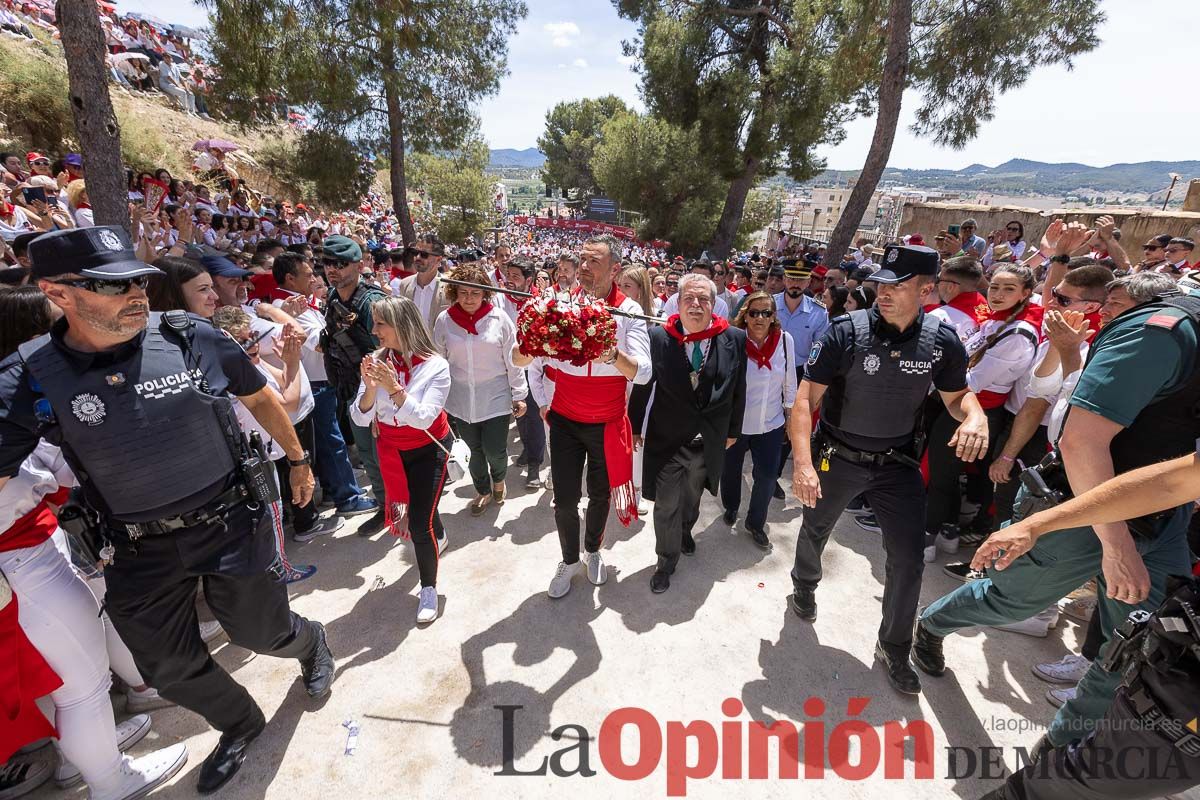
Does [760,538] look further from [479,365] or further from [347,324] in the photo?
[347,324]

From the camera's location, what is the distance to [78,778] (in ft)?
8.06

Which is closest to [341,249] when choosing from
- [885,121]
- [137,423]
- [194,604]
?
[137,423]

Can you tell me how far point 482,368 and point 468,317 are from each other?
1.45 feet

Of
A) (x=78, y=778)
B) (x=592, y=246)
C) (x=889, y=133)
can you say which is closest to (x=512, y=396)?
(x=592, y=246)

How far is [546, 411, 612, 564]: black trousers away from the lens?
11.4 feet

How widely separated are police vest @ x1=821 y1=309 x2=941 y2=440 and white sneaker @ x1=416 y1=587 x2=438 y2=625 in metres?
2.89

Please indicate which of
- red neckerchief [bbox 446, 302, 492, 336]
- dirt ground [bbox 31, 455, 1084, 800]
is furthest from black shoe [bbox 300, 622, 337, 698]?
red neckerchief [bbox 446, 302, 492, 336]

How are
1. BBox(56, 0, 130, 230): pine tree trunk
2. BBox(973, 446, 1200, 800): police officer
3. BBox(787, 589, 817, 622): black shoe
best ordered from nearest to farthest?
BBox(973, 446, 1200, 800): police officer < BBox(787, 589, 817, 622): black shoe < BBox(56, 0, 130, 230): pine tree trunk

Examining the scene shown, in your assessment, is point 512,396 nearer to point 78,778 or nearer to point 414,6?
point 78,778

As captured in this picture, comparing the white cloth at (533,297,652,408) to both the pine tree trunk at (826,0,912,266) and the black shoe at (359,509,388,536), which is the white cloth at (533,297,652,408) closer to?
the black shoe at (359,509,388,536)

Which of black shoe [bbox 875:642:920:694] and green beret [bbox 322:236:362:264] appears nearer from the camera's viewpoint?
black shoe [bbox 875:642:920:694]

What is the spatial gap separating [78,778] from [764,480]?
14.6 ft

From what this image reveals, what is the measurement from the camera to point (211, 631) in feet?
11.1

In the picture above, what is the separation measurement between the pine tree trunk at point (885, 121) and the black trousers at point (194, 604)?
37.4 feet
